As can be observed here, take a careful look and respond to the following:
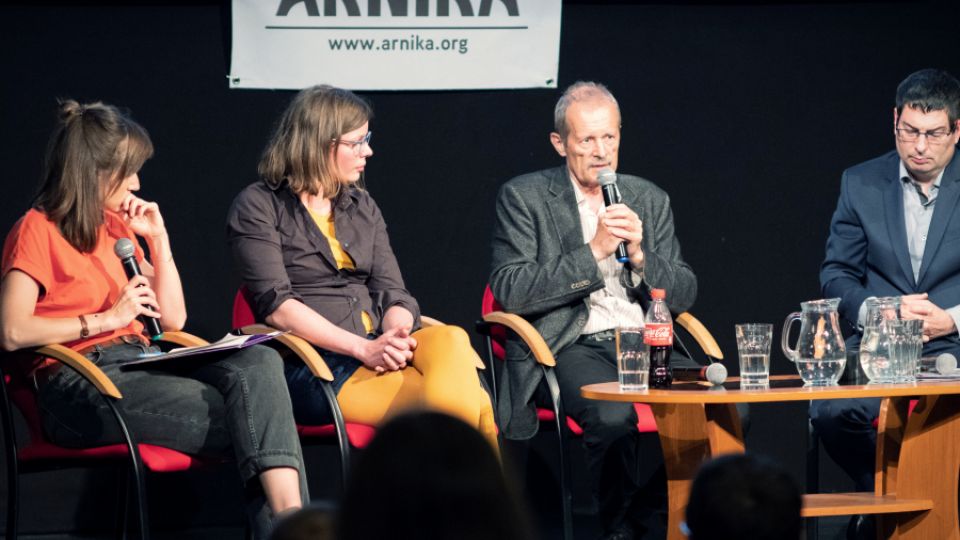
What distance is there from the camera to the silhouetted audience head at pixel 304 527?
45.2 inches

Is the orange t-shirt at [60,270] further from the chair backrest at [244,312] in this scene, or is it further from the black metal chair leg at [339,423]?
the black metal chair leg at [339,423]

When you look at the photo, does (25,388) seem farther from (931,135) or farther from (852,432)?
(931,135)

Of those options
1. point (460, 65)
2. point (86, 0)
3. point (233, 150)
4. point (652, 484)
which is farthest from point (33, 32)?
point (652, 484)

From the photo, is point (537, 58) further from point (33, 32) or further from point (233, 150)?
point (33, 32)

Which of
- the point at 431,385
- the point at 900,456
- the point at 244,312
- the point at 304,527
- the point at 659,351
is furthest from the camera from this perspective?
the point at 244,312

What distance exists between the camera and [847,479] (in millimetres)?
4777

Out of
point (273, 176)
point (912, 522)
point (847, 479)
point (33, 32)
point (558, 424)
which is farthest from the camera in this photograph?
point (847, 479)

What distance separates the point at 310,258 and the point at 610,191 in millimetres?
945

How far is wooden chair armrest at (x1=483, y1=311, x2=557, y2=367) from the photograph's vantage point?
11.7ft

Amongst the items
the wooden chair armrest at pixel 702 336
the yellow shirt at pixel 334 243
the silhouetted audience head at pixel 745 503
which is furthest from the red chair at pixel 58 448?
the silhouetted audience head at pixel 745 503

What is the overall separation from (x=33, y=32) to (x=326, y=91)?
128 cm

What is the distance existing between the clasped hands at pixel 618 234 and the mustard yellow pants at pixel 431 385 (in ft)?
1.87

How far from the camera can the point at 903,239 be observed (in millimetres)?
3971

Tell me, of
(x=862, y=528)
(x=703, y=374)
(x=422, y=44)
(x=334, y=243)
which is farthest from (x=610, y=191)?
(x=862, y=528)
